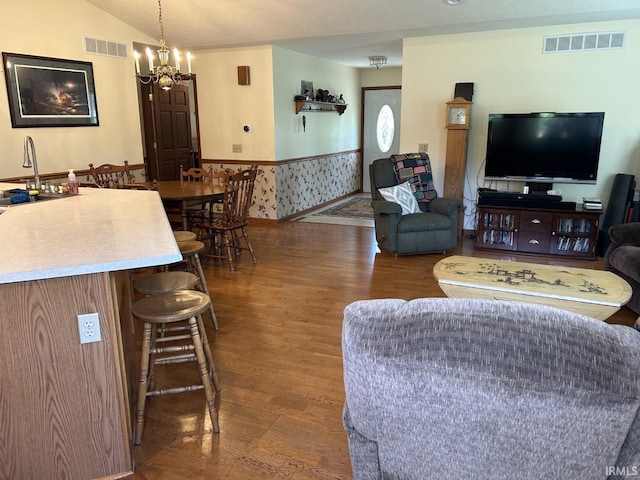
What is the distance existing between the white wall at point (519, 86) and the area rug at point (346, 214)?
4.36 ft

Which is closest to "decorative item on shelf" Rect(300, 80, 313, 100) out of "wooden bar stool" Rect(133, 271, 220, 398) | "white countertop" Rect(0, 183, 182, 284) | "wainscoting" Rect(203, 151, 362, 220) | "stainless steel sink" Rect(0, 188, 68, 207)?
"wainscoting" Rect(203, 151, 362, 220)

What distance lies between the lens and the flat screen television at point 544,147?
491 cm

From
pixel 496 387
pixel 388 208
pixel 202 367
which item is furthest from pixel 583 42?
pixel 496 387

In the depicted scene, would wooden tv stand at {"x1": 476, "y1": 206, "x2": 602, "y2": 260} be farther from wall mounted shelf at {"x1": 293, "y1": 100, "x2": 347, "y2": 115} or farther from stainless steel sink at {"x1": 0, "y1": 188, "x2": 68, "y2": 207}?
stainless steel sink at {"x1": 0, "y1": 188, "x2": 68, "y2": 207}

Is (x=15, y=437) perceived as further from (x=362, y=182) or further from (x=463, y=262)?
(x=362, y=182)

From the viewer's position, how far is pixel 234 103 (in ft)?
21.7

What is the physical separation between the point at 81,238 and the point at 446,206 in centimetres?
384

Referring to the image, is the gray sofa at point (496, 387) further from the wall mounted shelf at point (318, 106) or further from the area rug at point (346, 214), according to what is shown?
the wall mounted shelf at point (318, 106)

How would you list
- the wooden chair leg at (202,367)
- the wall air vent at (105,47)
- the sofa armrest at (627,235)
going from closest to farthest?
1. the wooden chair leg at (202,367)
2. the sofa armrest at (627,235)
3. the wall air vent at (105,47)

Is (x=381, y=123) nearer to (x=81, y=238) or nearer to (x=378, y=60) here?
(x=378, y=60)

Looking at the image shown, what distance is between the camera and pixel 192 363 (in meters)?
2.79

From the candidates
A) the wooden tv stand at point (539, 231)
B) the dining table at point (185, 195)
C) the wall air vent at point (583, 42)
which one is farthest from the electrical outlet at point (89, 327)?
the wall air vent at point (583, 42)

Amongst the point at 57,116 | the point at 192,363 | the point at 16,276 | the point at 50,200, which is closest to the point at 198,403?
the point at 192,363

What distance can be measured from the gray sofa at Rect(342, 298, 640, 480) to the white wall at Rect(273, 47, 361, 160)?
573cm
